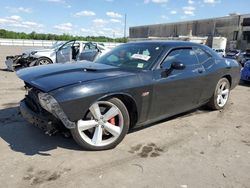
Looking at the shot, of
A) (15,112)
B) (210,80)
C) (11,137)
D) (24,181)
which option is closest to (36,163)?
(24,181)

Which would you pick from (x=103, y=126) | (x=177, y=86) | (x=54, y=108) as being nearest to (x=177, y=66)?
(x=177, y=86)

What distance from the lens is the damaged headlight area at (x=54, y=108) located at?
11.1 ft

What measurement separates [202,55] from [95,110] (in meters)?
2.81

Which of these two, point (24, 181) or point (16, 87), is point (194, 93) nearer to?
point (24, 181)

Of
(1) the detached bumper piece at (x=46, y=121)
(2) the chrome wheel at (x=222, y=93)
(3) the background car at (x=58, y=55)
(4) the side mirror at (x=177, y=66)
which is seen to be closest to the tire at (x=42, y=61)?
(3) the background car at (x=58, y=55)

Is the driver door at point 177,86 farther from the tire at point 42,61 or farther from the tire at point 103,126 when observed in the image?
the tire at point 42,61

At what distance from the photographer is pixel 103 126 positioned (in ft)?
12.7

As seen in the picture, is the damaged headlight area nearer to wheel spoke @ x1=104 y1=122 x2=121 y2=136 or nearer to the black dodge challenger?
the black dodge challenger

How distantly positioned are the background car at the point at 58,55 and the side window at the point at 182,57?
6648 mm

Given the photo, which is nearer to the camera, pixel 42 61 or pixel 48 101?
pixel 48 101

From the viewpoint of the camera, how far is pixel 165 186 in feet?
10.0

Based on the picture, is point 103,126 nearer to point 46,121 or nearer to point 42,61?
point 46,121

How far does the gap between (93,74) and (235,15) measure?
149 feet

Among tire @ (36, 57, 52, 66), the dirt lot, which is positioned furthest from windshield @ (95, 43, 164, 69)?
tire @ (36, 57, 52, 66)
